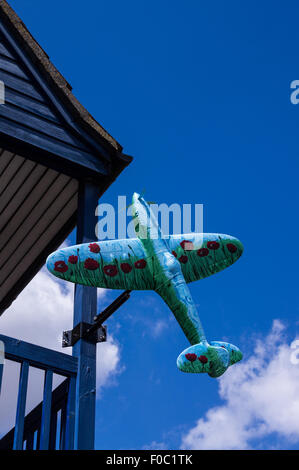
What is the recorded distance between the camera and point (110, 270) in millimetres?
4039

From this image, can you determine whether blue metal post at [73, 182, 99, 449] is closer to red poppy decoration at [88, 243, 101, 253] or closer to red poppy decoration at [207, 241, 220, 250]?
red poppy decoration at [88, 243, 101, 253]

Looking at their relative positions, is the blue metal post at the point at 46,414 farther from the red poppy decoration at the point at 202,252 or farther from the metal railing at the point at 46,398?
the red poppy decoration at the point at 202,252

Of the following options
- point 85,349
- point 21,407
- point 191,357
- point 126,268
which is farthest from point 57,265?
point 191,357

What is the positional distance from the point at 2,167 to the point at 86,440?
2355 mm

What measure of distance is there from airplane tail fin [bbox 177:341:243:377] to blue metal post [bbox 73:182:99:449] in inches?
26.3

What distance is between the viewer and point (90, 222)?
4781 millimetres

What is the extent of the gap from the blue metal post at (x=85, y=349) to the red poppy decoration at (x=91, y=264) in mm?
511

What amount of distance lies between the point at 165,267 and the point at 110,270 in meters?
0.37

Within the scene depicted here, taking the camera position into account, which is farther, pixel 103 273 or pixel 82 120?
pixel 82 120

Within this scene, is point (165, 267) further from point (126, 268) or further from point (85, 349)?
point (85, 349)
